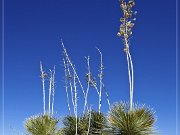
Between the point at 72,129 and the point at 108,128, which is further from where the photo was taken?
the point at 72,129

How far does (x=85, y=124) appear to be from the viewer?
56.6 ft

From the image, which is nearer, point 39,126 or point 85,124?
point 85,124

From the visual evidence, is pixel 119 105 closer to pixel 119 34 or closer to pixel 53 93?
pixel 119 34

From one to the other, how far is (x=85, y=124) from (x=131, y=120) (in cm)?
428

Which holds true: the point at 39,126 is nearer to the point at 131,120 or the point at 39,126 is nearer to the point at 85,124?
the point at 85,124

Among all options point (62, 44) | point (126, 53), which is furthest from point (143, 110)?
point (62, 44)

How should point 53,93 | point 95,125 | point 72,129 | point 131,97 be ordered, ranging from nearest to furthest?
point 131,97
point 95,125
point 72,129
point 53,93

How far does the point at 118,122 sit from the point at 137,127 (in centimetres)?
55

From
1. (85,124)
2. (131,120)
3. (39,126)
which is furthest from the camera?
(39,126)

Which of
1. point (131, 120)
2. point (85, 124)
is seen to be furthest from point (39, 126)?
point (131, 120)

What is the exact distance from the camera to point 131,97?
12695 mm

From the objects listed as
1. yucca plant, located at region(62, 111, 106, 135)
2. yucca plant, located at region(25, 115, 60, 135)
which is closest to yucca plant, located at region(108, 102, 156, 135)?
yucca plant, located at region(62, 111, 106, 135)

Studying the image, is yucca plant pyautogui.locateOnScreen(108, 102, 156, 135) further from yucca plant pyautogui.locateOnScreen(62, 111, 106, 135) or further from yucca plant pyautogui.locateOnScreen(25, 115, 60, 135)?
yucca plant pyautogui.locateOnScreen(25, 115, 60, 135)

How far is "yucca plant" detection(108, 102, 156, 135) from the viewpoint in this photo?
516 inches
